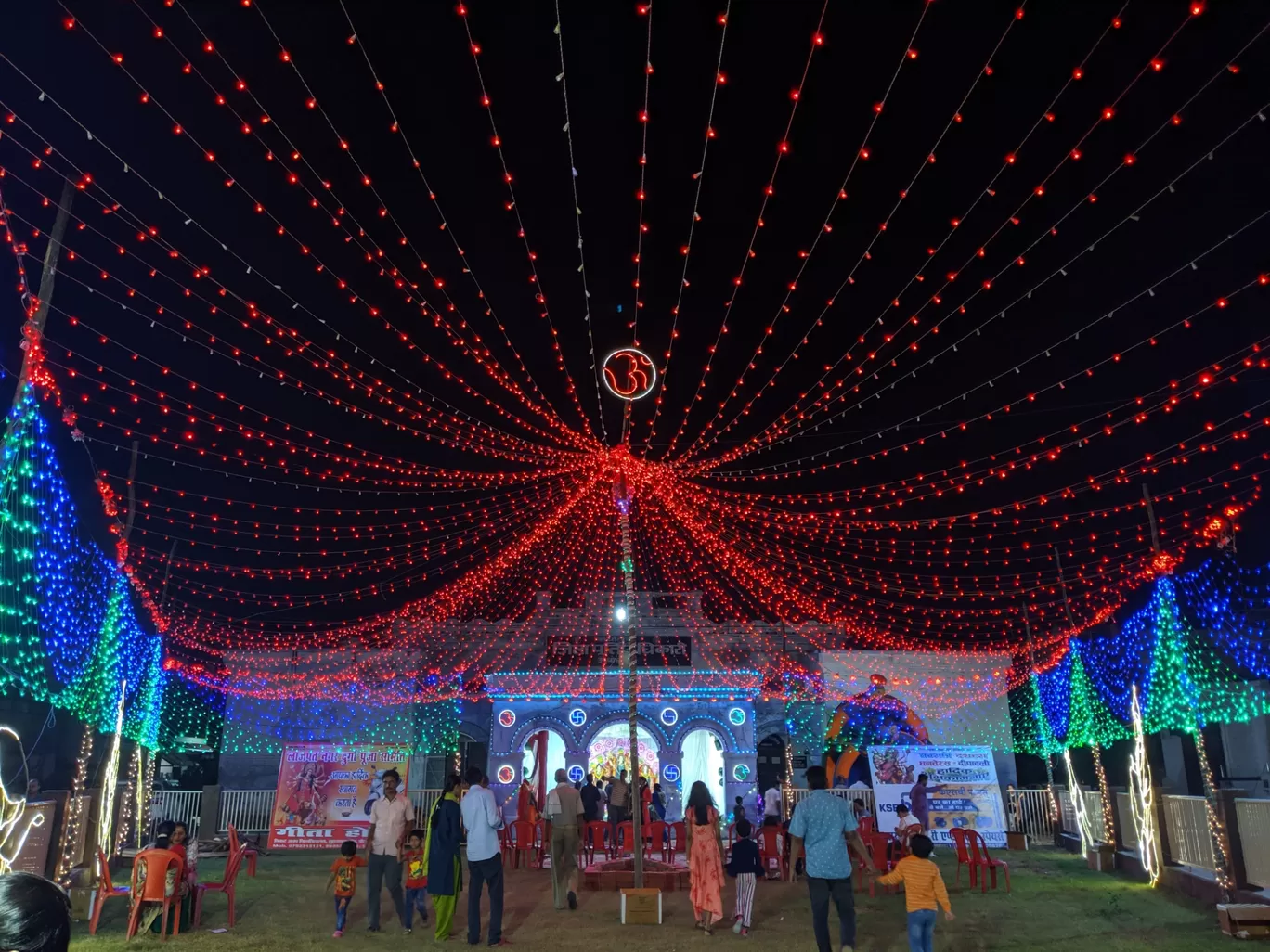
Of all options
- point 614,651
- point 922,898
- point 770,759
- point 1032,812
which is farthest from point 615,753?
point 922,898

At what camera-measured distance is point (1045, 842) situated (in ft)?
59.2

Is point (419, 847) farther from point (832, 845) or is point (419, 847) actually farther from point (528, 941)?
point (832, 845)

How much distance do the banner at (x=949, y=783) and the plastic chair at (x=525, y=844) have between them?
5887 mm

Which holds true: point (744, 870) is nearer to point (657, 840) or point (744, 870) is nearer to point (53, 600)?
point (657, 840)

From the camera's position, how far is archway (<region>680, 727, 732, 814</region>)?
75.1 feet

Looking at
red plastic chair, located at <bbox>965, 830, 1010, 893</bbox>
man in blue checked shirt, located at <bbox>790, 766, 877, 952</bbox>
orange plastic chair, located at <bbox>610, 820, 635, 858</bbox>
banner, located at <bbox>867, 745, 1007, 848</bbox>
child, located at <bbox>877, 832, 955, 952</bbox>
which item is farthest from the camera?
banner, located at <bbox>867, 745, 1007, 848</bbox>

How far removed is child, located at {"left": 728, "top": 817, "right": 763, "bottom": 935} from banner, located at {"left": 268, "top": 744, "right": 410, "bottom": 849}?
33.6 ft

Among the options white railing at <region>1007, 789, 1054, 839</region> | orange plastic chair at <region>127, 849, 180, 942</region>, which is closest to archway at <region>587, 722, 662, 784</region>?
white railing at <region>1007, 789, 1054, 839</region>

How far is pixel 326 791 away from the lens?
1686cm

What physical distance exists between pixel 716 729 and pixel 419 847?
13.7 meters

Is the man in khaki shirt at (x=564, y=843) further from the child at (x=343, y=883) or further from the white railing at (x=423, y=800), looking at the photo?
the white railing at (x=423, y=800)

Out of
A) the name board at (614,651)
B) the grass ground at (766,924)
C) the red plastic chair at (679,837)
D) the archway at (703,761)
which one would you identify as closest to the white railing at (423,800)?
the red plastic chair at (679,837)

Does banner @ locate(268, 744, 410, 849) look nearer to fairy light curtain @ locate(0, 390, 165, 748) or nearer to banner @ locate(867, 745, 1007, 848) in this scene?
fairy light curtain @ locate(0, 390, 165, 748)

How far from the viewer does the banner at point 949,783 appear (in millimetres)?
15680
